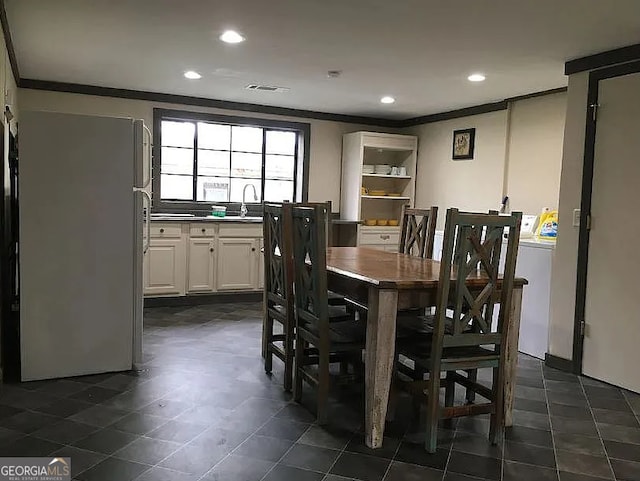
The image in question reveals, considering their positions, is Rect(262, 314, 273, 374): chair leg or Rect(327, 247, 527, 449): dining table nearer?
Rect(327, 247, 527, 449): dining table

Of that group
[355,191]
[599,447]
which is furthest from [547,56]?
[355,191]

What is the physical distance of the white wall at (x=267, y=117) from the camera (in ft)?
17.3

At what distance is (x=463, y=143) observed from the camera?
6.01 meters

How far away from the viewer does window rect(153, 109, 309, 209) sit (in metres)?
5.98

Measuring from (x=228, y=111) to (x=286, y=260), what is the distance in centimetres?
327

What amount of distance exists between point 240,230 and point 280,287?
7.99ft

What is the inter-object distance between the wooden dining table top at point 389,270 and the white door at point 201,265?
85.1 inches

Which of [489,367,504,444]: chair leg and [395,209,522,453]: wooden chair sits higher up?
[395,209,522,453]: wooden chair

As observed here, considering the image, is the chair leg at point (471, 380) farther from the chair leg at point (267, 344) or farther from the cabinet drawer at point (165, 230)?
the cabinet drawer at point (165, 230)

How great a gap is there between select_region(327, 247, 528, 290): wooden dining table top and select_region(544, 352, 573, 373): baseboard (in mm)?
1330

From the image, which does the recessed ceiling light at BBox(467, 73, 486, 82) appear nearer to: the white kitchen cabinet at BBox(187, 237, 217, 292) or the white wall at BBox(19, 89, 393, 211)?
the white wall at BBox(19, 89, 393, 211)

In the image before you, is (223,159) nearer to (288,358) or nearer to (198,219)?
(198,219)

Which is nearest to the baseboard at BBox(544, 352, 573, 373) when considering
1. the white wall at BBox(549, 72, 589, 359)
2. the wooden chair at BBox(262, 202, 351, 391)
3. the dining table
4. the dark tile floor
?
the white wall at BBox(549, 72, 589, 359)

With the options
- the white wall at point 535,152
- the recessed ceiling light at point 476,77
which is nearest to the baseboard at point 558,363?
the white wall at point 535,152
